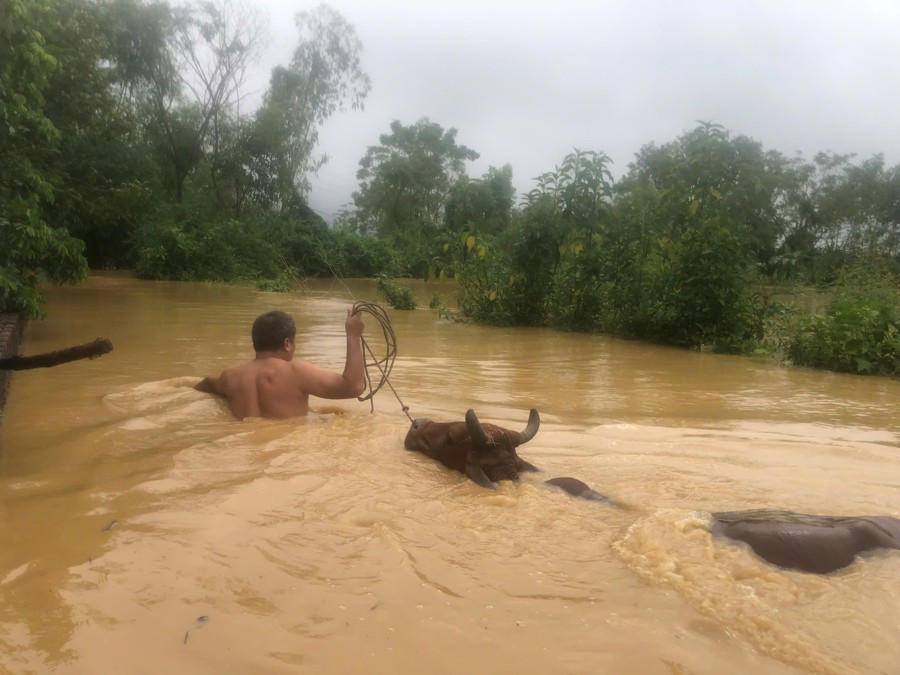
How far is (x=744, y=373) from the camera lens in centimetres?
821

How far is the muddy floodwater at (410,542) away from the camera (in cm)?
205

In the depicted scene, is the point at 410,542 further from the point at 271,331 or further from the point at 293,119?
the point at 293,119

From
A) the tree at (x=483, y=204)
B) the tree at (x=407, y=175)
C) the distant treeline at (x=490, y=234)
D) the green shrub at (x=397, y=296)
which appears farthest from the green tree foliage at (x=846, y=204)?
the green shrub at (x=397, y=296)

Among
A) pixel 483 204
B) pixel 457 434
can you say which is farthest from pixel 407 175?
pixel 457 434

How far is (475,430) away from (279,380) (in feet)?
5.69

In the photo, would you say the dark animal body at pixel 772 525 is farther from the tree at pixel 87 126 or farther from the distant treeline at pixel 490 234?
the tree at pixel 87 126

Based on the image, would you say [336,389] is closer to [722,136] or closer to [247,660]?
[247,660]

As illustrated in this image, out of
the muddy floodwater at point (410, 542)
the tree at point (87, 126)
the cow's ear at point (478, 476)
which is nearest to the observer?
the muddy floodwater at point (410, 542)

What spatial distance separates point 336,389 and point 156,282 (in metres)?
21.6

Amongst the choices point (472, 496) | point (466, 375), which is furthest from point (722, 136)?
point (472, 496)

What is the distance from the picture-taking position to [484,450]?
362 centimetres

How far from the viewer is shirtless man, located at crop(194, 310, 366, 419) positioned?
4.57 meters

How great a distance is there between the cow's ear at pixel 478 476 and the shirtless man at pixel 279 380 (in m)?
1.17

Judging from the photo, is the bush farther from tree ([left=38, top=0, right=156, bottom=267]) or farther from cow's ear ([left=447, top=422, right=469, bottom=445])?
tree ([left=38, top=0, right=156, bottom=267])
